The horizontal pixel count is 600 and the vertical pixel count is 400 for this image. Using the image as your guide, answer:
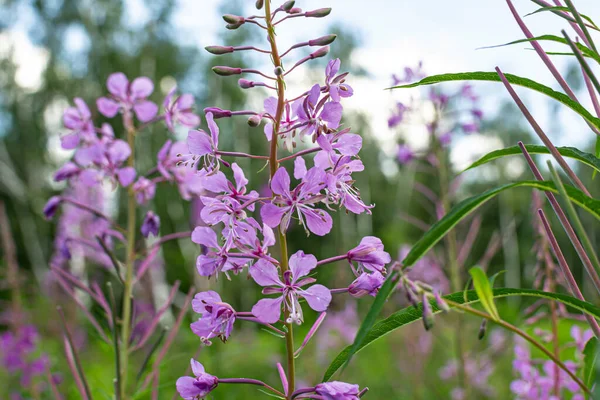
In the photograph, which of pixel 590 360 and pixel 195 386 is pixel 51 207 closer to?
pixel 195 386

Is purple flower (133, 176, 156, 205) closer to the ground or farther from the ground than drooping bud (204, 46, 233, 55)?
closer to the ground

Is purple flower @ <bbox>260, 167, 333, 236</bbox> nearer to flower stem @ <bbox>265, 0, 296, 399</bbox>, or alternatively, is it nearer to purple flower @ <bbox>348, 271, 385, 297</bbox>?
flower stem @ <bbox>265, 0, 296, 399</bbox>

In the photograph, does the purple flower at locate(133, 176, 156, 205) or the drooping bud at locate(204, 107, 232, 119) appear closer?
the drooping bud at locate(204, 107, 232, 119)

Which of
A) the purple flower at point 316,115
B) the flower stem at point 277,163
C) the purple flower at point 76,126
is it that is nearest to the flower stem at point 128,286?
the purple flower at point 76,126

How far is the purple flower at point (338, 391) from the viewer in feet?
3.54

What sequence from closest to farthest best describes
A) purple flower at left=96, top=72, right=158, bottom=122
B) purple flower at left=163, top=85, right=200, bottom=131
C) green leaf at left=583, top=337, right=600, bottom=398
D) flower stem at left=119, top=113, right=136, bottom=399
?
green leaf at left=583, top=337, right=600, bottom=398 < flower stem at left=119, top=113, right=136, bottom=399 < purple flower at left=163, top=85, right=200, bottom=131 < purple flower at left=96, top=72, right=158, bottom=122

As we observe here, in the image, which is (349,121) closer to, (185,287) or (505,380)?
(185,287)

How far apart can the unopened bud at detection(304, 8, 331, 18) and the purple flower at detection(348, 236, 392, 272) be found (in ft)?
1.76

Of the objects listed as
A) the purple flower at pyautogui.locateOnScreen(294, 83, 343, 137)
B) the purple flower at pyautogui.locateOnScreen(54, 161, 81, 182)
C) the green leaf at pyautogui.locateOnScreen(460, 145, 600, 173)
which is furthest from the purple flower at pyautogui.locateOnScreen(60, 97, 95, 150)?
the green leaf at pyautogui.locateOnScreen(460, 145, 600, 173)

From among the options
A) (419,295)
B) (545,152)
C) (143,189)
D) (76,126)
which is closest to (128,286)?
(143,189)

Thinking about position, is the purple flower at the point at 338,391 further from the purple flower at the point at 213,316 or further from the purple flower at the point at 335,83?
the purple flower at the point at 335,83

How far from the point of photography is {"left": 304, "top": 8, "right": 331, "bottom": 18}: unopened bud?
1.28m

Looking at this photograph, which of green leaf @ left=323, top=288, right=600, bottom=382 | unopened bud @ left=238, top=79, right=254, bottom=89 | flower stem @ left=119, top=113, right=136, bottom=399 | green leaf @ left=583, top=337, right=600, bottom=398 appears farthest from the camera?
flower stem @ left=119, top=113, right=136, bottom=399

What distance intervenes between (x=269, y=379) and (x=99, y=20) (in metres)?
13.2
